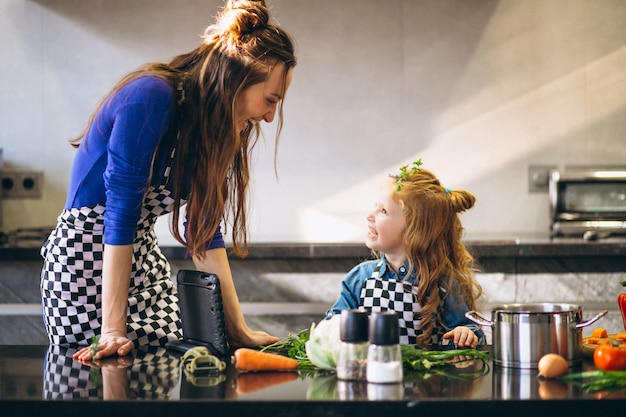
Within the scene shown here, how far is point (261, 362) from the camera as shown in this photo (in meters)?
1.32

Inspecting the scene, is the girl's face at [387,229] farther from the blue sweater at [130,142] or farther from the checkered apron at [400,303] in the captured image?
the blue sweater at [130,142]

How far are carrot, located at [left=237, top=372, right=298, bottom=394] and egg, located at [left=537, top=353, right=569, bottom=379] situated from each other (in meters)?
0.38

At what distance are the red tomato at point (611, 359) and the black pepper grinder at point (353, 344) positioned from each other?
36 centimetres

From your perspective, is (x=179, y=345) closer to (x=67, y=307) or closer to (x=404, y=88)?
(x=67, y=307)

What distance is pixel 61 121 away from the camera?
3549mm

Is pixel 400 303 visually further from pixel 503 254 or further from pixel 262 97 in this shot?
pixel 503 254

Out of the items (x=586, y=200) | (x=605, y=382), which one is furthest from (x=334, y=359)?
(x=586, y=200)

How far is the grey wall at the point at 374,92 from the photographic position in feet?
11.5

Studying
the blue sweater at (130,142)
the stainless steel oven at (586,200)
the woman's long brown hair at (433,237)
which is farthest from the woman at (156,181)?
the stainless steel oven at (586,200)

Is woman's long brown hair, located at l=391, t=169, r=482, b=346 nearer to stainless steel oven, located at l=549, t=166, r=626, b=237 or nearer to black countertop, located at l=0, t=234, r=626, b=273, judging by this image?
black countertop, located at l=0, t=234, r=626, b=273

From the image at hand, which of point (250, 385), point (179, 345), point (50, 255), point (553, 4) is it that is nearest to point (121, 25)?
point (553, 4)

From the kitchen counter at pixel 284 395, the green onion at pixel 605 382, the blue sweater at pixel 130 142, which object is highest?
the blue sweater at pixel 130 142

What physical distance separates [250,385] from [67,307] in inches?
23.5

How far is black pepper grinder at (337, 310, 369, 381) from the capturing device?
1.22 metres
